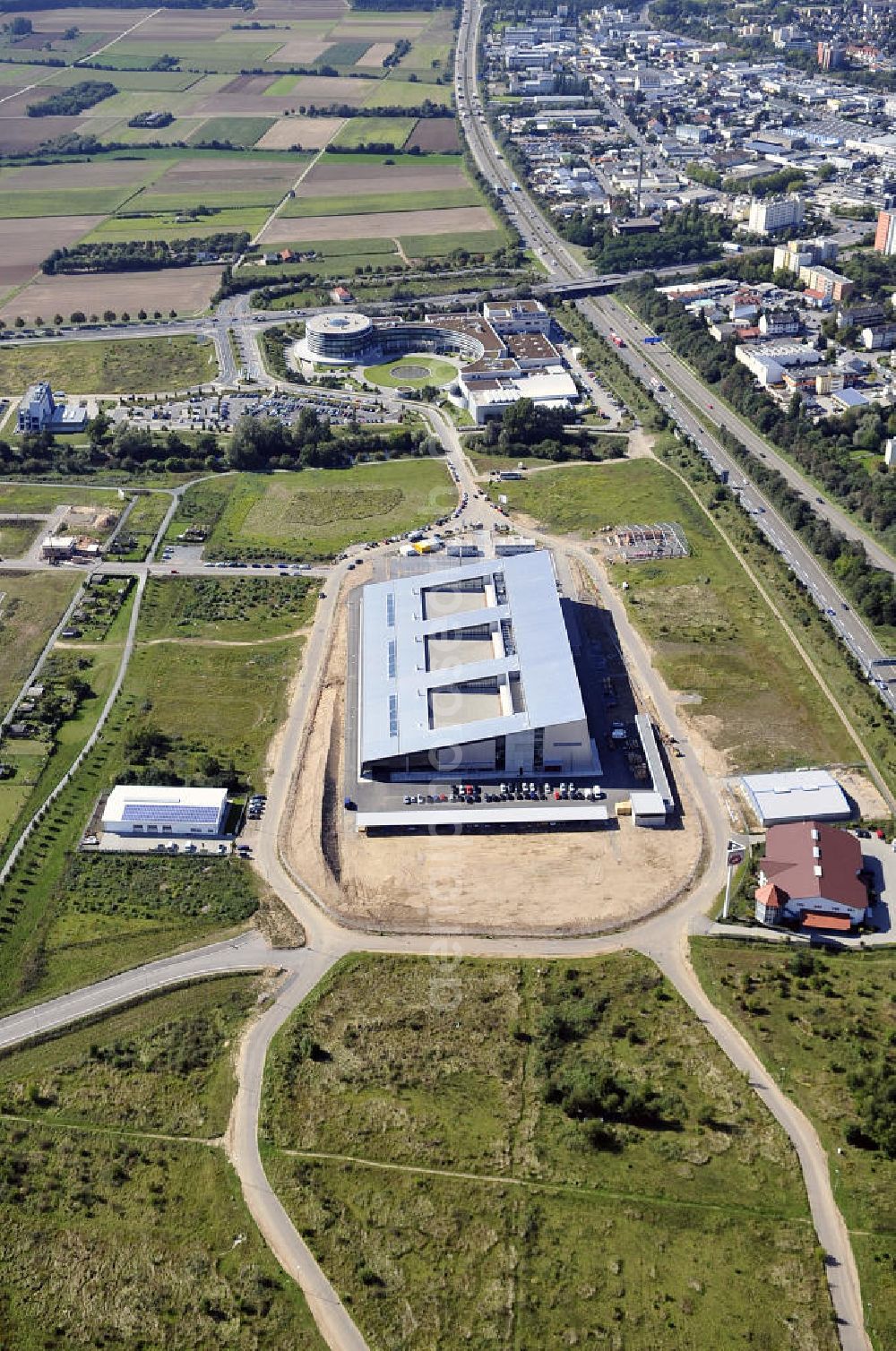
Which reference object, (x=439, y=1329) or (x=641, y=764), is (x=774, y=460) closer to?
(x=641, y=764)

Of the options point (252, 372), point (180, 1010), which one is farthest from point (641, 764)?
point (252, 372)

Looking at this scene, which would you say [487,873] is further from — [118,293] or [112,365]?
[118,293]

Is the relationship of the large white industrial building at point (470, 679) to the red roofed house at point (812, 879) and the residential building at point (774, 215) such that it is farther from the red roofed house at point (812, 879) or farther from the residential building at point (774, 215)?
the residential building at point (774, 215)

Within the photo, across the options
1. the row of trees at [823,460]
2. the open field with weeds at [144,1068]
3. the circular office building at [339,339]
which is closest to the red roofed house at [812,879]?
the open field with weeds at [144,1068]

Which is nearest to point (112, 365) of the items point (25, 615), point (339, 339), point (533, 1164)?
point (339, 339)

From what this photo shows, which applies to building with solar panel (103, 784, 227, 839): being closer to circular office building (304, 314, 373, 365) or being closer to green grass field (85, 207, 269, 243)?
circular office building (304, 314, 373, 365)

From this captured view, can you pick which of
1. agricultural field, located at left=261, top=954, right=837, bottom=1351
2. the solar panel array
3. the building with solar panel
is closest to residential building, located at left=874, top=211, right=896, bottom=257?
the building with solar panel
